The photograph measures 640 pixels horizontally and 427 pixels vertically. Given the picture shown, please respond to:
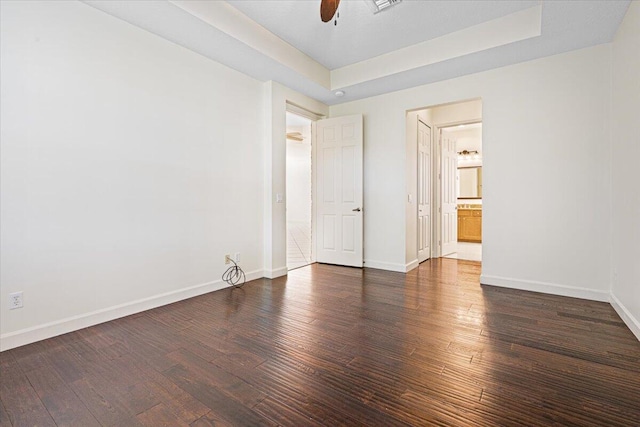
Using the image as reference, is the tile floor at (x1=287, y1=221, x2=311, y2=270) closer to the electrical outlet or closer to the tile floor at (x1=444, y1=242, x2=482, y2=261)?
the tile floor at (x1=444, y1=242, x2=482, y2=261)

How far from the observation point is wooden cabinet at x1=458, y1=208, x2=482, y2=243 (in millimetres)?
7574

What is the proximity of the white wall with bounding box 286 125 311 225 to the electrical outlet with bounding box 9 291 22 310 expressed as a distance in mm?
8645

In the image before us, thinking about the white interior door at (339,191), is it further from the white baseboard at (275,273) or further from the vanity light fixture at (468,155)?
the vanity light fixture at (468,155)

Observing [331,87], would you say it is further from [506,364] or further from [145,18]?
[506,364]

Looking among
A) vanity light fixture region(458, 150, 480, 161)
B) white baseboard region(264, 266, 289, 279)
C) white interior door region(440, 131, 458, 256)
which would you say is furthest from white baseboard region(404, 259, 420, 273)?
vanity light fixture region(458, 150, 480, 161)

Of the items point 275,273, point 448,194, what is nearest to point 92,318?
point 275,273

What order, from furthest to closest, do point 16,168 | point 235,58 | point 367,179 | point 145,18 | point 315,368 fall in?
point 367,179 → point 235,58 → point 145,18 → point 16,168 → point 315,368

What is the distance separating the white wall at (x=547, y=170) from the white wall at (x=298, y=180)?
23.9 ft

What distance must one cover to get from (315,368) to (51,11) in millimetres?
3337

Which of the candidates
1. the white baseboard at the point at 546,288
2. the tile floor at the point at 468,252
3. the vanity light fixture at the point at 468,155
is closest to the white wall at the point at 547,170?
the white baseboard at the point at 546,288

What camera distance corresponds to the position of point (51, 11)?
233 centimetres

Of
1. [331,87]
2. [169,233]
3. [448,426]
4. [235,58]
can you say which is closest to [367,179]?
[331,87]

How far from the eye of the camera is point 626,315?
2.53 m

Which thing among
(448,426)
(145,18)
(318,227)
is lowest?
(448,426)
